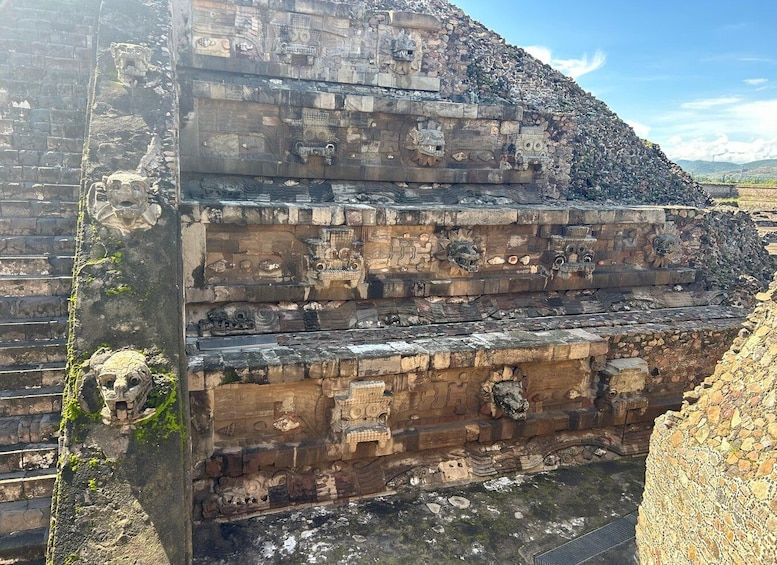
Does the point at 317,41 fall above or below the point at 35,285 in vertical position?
above

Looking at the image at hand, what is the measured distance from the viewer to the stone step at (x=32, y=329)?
570 cm

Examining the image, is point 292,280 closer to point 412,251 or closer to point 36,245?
point 412,251

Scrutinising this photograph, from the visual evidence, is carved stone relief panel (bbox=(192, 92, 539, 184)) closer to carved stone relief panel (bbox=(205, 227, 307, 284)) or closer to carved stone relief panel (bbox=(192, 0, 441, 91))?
carved stone relief panel (bbox=(192, 0, 441, 91))

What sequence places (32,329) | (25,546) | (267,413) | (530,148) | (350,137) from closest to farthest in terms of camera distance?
1. (25,546)
2. (32,329)
3. (267,413)
4. (350,137)
5. (530,148)

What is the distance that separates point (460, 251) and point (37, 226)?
20.6ft

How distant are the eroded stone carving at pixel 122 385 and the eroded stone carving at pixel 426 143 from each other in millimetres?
7648

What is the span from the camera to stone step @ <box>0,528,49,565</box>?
15.1ft

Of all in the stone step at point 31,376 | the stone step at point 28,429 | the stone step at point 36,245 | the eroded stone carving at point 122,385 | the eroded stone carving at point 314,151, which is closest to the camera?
the eroded stone carving at point 122,385

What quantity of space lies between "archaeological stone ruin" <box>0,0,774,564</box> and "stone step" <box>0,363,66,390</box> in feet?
0.09

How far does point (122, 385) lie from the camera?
469 cm

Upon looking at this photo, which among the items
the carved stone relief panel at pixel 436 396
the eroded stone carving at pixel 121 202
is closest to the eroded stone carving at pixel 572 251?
the carved stone relief panel at pixel 436 396

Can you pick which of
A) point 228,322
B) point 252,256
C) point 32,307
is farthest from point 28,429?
point 252,256

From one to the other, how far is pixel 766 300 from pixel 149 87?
7.73 meters

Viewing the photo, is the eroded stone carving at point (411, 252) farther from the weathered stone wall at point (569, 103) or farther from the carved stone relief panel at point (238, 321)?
the weathered stone wall at point (569, 103)
